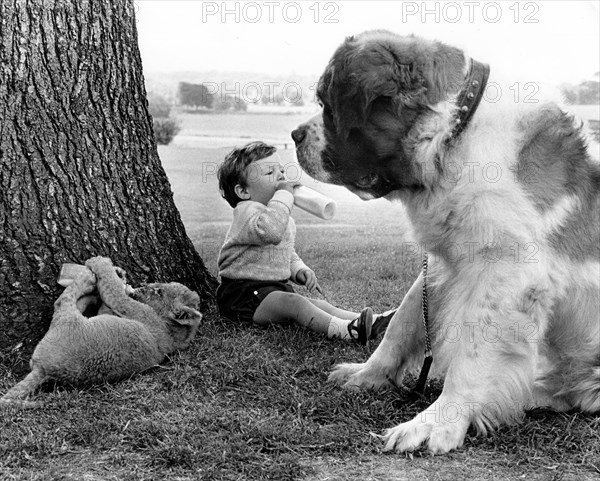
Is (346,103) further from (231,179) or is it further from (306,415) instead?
(231,179)

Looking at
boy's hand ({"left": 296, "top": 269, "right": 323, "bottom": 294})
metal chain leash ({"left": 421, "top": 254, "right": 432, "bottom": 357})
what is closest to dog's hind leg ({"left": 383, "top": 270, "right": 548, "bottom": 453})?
metal chain leash ({"left": 421, "top": 254, "right": 432, "bottom": 357})

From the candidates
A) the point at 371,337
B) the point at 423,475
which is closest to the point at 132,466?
the point at 423,475

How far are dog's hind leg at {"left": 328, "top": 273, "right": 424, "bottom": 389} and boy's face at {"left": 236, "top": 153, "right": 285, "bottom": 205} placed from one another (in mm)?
1222

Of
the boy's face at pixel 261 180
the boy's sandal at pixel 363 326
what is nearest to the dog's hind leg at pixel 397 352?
the boy's sandal at pixel 363 326

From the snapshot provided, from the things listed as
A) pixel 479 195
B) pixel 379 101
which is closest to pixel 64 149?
pixel 379 101

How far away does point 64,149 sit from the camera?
3633mm

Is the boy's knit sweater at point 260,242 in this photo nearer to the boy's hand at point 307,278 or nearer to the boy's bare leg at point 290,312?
the boy's hand at point 307,278

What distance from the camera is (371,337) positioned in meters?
4.22

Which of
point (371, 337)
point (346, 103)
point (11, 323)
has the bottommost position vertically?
point (371, 337)

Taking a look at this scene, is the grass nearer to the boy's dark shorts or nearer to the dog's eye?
the boy's dark shorts

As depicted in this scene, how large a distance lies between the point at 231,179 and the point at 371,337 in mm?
1188

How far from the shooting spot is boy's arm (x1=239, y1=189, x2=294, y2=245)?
421cm

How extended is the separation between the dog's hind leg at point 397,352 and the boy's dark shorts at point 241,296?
2.74ft

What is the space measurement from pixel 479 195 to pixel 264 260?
172 centimetres
